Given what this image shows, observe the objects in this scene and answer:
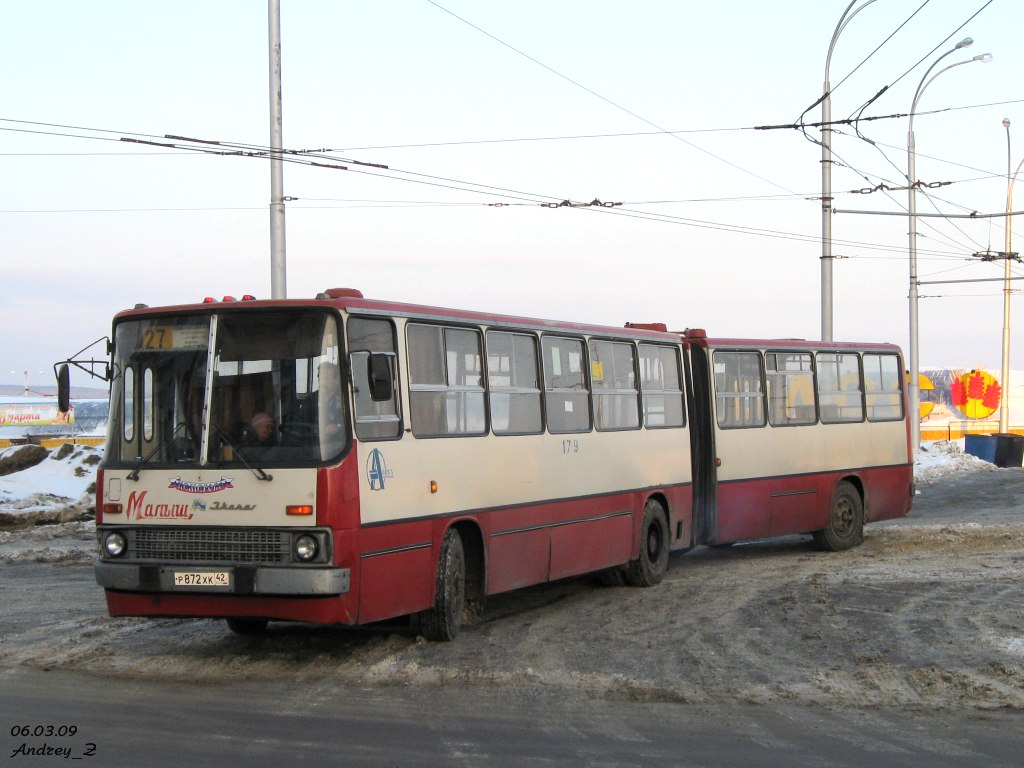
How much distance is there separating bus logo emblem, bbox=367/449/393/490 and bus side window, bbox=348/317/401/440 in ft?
0.44

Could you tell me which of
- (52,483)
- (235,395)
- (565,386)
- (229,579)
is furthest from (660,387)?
(52,483)

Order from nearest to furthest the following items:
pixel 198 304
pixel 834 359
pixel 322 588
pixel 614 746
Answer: pixel 614 746 < pixel 322 588 < pixel 198 304 < pixel 834 359

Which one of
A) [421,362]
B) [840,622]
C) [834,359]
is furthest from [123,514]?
[834,359]

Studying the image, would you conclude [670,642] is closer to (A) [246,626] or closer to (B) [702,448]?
(A) [246,626]

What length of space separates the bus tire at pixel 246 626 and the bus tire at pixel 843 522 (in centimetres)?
943

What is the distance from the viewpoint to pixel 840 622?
11.4 meters

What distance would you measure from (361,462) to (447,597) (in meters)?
1.65

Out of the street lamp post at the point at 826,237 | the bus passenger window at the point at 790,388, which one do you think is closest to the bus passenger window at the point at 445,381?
the bus passenger window at the point at 790,388

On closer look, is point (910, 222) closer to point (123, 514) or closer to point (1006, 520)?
point (1006, 520)

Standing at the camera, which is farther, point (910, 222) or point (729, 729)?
point (910, 222)

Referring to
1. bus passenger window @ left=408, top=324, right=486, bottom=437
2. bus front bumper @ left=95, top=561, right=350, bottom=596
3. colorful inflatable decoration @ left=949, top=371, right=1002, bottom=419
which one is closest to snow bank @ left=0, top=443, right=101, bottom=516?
bus passenger window @ left=408, top=324, right=486, bottom=437

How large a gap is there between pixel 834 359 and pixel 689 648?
30.7 ft

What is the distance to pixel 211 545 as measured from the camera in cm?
941

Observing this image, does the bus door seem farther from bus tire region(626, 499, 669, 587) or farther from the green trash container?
the green trash container
